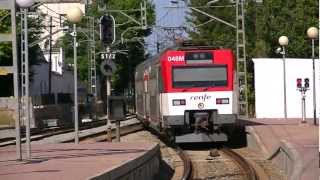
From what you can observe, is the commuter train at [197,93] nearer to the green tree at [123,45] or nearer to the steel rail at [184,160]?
the steel rail at [184,160]

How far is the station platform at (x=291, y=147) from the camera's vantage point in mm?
15721

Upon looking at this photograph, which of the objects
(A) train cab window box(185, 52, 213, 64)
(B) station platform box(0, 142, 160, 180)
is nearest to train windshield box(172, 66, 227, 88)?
(A) train cab window box(185, 52, 213, 64)

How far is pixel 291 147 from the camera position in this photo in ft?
63.6

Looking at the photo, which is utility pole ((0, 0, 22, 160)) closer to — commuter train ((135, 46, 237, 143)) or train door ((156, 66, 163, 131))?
commuter train ((135, 46, 237, 143))

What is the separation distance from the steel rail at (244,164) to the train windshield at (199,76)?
2.22 m

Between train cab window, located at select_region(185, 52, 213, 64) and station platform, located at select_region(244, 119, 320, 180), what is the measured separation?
281 centimetres

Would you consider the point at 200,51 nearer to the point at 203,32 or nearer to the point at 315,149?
the point at 315,149

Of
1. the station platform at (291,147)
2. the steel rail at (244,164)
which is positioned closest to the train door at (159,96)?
the steel rail at (244,164)

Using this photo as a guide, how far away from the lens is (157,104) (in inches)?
1117

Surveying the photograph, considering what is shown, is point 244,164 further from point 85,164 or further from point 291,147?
point 85,164

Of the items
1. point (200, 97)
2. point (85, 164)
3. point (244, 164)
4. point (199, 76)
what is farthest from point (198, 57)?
point (85, 164)

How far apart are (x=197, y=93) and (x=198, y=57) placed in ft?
4.02

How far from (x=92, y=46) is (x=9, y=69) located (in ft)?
164

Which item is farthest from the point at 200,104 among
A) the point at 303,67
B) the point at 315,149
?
the point at 303,67
